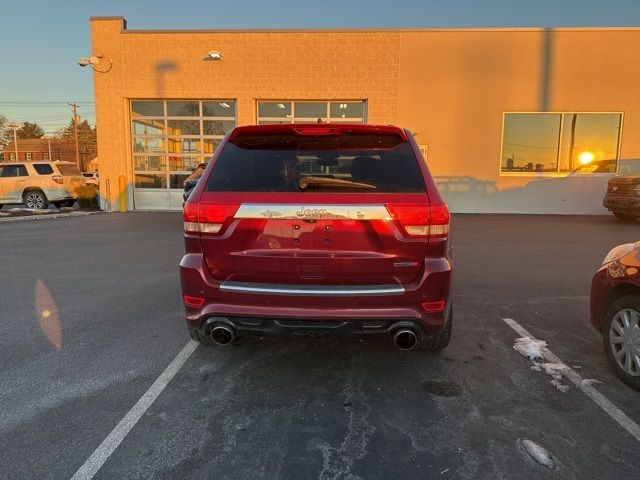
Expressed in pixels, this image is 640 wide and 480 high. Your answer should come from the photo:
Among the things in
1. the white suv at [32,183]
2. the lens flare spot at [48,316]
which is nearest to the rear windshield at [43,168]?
the white suv at [32,183]

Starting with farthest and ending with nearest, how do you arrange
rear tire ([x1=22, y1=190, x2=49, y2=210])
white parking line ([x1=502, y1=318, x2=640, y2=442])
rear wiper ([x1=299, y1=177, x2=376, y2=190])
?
rear tire ([x1=22, y1=190, x2=49, y2=210]), rear wiper ([x1=299, y1=177, x2=376, y2=190]), white parking line ([x1=502, y1=318, x2=640, y2=442])

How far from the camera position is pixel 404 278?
3.02m

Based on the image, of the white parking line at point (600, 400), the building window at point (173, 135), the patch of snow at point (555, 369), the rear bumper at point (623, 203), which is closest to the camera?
the white parking line at point (600, 400)

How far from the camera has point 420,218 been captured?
296 cm

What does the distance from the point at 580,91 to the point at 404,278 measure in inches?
635

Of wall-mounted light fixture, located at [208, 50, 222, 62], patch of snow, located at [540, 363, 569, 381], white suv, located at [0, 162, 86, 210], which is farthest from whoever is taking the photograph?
white suv, located at [0, 162, 86, 210]

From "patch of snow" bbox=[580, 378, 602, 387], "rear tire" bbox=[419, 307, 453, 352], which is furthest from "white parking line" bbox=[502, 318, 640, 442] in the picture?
"rear tire" bbox=[419, 307, 453, 352]

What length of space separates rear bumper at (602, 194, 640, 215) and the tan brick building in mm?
2697

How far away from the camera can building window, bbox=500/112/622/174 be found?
16109 millimetres

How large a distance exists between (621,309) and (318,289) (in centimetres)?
229

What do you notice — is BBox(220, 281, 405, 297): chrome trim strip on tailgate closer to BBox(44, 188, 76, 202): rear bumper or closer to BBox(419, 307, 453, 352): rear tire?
BBox(419, 307, 453, 352): rear tire

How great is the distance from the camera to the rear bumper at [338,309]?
9.74 feet

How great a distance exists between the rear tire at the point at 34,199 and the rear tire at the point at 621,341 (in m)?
18.1

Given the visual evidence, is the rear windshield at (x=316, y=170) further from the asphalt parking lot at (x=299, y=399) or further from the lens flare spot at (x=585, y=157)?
the lens flare spot at (x=585, y=157)
